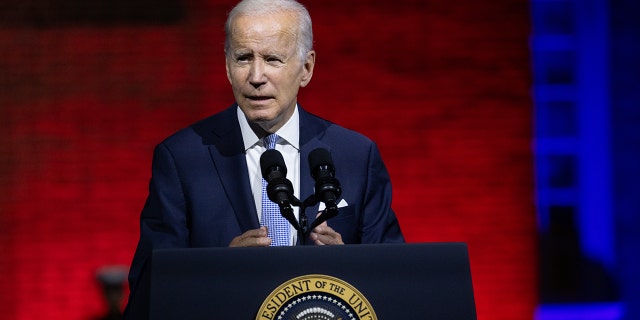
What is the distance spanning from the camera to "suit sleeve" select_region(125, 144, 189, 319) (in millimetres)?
1852

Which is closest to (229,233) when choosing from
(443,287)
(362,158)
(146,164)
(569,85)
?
(362,158)

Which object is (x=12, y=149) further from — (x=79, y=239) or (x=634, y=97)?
(x=634, y=97)

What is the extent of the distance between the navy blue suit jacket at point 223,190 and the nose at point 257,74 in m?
0.16

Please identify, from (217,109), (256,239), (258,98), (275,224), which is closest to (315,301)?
(256,239)

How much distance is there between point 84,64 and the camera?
4.53m

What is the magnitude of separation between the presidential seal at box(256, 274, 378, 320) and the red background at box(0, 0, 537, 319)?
10.3ft

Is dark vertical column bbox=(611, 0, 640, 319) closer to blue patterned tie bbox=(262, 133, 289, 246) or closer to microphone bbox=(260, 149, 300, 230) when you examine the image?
blue patterned tie bbox=(262, 133, 289, 246)

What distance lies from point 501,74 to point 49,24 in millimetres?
2051

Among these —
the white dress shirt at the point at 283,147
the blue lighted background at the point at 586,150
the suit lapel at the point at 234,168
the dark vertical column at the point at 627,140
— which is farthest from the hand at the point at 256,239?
the dark vertical column at the point at 627,140

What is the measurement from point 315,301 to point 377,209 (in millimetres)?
534

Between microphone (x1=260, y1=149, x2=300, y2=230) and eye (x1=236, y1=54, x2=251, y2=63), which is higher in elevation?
eye (x1=236, y1=54, x2=251, y2=63)

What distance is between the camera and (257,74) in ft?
6.07

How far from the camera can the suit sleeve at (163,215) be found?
185 cm

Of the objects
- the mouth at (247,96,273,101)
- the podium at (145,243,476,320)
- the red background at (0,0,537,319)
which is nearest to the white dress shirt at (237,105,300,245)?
the mouth at (247,96,273,101)
